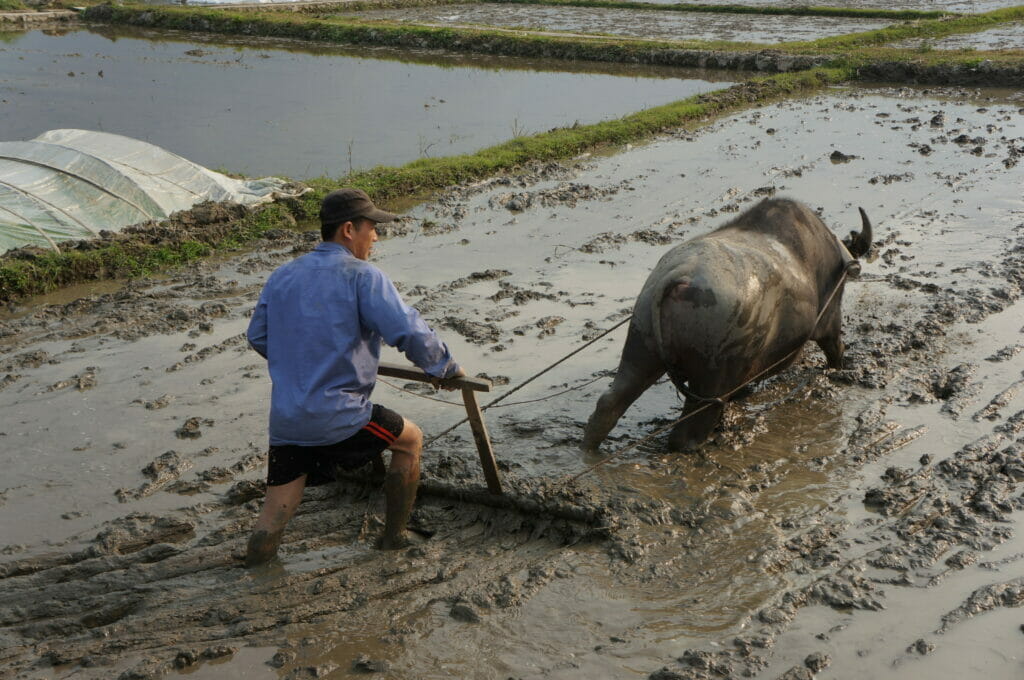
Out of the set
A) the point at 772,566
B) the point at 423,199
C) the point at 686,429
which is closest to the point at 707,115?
the point at 423,199

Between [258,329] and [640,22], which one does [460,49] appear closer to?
[640,22]

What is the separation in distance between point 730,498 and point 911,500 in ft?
2.79

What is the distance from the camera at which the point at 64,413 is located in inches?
211

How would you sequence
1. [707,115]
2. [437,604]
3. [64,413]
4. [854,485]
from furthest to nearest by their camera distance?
1. [707,115]
2. [64,413]
3. [854,485]
4. [437,604]

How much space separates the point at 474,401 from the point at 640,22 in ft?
72.4

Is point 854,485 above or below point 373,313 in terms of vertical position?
below

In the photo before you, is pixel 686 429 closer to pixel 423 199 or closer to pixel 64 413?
pixel 64 413

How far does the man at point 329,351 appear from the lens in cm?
345

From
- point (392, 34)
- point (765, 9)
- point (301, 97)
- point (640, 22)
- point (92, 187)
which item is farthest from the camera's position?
point (765, 9)

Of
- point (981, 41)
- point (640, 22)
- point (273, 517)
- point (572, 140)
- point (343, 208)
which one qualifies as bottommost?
point (273, 517)

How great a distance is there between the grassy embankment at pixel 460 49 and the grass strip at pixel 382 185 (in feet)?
0.04

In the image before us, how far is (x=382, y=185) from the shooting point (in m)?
9.98

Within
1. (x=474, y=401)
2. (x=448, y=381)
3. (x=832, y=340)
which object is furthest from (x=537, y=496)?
(x=832, y=340)

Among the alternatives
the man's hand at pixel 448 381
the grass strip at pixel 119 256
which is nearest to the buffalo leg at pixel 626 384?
the man's hand at pixel 448 381
